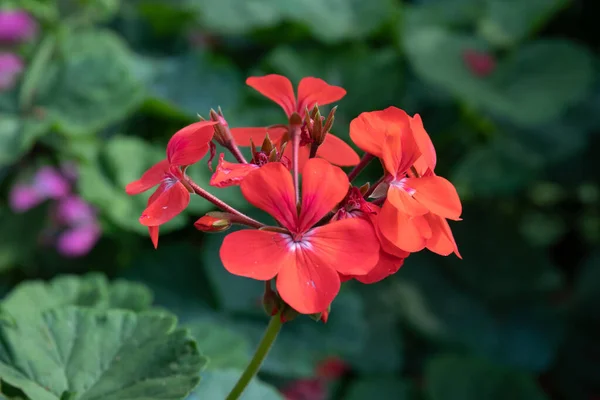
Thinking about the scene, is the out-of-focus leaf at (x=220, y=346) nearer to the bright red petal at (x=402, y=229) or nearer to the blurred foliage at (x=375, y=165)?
the blurred foliage at (x=375, y=165)

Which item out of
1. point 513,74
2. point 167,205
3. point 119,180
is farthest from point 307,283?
point 513,74

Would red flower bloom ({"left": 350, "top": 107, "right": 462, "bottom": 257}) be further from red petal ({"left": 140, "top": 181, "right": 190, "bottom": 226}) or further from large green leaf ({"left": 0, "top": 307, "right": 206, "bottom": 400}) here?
large green leaf ({"left": 0, "top": 307, "right": 206, "bottom": 400})

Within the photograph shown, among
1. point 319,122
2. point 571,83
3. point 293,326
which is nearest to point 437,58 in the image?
point 571,83

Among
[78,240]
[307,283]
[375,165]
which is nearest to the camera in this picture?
[307,283]

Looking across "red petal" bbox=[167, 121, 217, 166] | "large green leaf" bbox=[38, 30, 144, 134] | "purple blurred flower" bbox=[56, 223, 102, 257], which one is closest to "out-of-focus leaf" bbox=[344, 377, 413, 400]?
"purple blurred flower" bbox=[56, 223, 102, 257]

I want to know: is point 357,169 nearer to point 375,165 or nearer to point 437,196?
point 437,196
